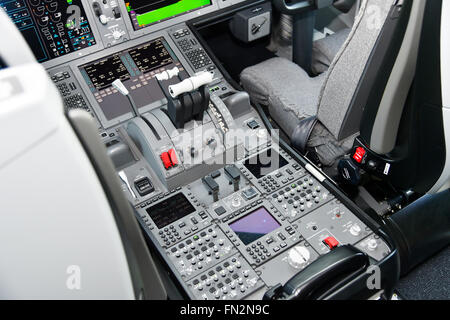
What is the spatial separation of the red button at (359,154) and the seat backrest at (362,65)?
0.17 metres

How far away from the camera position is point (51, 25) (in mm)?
2363

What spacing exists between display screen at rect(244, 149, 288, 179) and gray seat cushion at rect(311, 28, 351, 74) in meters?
1.22

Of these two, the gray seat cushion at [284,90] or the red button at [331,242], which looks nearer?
the red button at [331,242]

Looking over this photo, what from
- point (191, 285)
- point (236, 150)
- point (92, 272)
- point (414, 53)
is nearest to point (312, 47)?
point (236, 150)

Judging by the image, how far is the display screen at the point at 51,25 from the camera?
2.28m

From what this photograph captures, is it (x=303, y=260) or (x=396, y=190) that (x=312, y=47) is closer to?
(x=396, y=190)

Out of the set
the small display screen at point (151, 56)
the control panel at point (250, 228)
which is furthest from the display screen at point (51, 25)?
the control panel at point (250, 228)

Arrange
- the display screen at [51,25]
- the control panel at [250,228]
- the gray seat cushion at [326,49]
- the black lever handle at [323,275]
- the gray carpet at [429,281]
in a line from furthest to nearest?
the gray seat cushion at [326,49]
the display screen at [51,25]
the gray carpet at [429,281]
the control panel at [250,228]
the black lever handle at [323,275]

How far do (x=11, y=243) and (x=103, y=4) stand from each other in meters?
1.83

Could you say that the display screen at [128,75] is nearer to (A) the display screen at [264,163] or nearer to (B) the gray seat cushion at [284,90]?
(B) the gray seat cushion at [284,90]

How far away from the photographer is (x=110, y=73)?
98.7 inches

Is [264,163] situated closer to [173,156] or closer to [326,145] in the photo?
[326,145]

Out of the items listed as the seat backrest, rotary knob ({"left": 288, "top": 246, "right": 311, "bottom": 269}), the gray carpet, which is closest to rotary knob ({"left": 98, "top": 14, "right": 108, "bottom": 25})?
the seat backrest

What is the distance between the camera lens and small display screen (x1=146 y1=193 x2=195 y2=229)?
196cm
